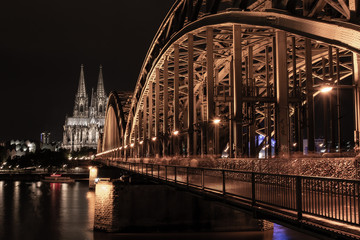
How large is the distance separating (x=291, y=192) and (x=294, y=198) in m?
0.15

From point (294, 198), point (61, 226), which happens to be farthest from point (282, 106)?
point (61, 226)

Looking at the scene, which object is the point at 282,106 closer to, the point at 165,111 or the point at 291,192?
the point at 291,192

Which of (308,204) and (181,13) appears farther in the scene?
(181,13)

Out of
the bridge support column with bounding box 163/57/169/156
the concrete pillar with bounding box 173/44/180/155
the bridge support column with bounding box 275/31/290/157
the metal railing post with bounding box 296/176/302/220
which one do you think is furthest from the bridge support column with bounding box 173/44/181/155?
the metal railing post with bounding box 296/176/302/220

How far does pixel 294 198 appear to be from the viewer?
981cm

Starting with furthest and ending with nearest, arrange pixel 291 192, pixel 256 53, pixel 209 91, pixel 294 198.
→ pixel 256 53, pixel 209 91, pixel 291 192, pixel 294 198

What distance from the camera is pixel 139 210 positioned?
2994 cm

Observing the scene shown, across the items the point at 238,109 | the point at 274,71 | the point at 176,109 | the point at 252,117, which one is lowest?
the point at 252,117

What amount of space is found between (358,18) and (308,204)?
5306 mm

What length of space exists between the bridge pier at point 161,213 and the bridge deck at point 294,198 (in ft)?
45.3

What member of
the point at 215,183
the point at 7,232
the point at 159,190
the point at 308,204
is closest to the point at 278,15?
the point at 215,183

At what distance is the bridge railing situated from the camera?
831 centimetres

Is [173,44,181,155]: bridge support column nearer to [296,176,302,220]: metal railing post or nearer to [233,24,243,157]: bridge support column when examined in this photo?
[233,24,243,157]: bridge support column

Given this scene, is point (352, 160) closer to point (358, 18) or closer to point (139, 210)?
point (358, 18)
